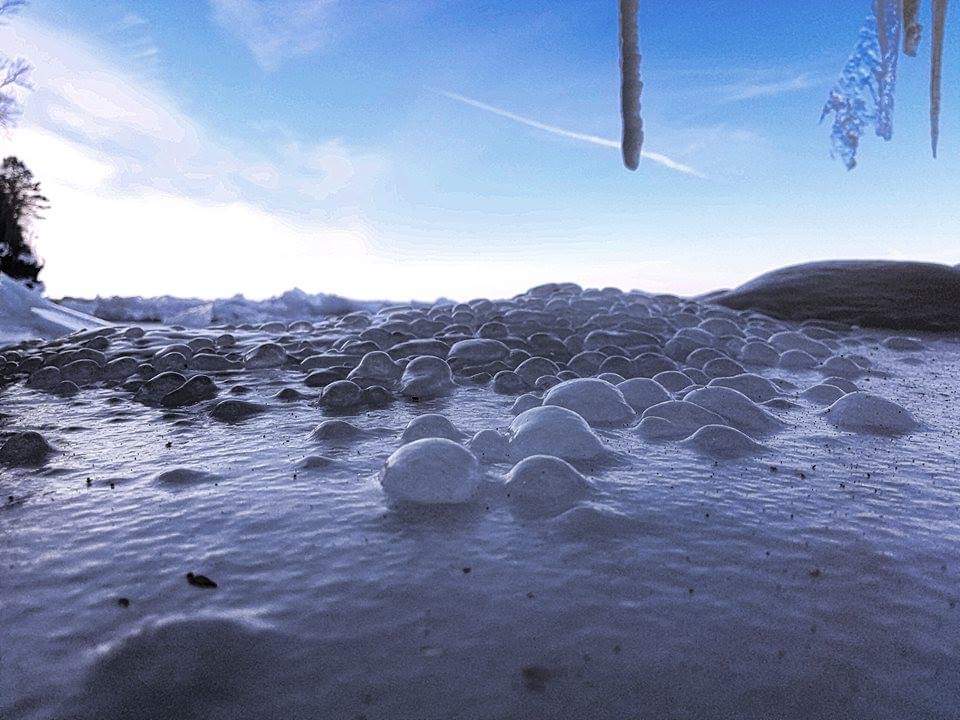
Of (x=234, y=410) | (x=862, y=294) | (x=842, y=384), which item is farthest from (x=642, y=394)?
(x=862, y=294)

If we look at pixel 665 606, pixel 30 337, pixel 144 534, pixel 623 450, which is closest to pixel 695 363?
pixel 623 450

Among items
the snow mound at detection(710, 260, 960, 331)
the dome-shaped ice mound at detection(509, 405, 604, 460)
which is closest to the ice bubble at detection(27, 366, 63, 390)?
the dome-shaped ice mound at detection(509, 405, 604, 460)

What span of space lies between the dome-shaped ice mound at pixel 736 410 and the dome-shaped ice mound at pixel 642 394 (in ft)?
0.54

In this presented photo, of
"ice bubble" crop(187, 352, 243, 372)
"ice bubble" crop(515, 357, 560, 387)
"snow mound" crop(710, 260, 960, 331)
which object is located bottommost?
"ice bubble" crop(515, 357, 560, 387)

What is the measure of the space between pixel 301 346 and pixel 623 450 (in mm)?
3136

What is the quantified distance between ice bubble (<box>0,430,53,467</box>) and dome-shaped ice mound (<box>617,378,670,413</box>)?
230cm

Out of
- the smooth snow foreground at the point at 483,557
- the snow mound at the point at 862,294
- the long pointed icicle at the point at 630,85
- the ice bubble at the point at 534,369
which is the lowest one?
the smooth snow foreground at the point at 483,557

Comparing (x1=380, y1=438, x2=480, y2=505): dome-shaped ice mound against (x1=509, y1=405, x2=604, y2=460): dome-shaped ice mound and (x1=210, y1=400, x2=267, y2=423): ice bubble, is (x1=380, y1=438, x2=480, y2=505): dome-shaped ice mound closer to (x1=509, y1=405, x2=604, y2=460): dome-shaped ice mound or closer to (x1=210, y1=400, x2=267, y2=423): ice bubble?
(x1=509, y1=405, x2=604, y2=460): dome-shaped ice mound

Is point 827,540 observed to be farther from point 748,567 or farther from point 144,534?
point 144,534

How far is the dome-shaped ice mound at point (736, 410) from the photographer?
2.62 m

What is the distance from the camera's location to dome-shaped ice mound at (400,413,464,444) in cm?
229

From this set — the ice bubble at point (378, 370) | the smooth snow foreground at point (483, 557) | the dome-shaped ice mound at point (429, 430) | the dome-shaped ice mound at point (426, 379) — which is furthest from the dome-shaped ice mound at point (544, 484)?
the ice bubble at point (378, 370)

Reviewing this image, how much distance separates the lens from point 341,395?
9.95 ft

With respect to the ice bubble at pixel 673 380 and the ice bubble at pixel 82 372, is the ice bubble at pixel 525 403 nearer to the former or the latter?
the ice bubble at pixel 673 380
